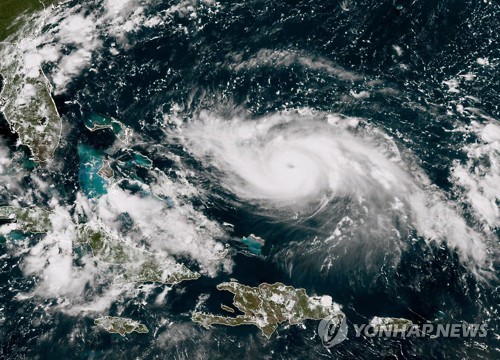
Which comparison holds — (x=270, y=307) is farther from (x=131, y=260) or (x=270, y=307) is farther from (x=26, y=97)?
(x=26, y=97)

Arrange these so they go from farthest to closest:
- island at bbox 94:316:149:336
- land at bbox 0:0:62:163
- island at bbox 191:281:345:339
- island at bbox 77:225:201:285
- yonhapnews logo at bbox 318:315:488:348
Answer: land at bbox 0:0:62:163 < island at bbox 77:225:201:285 < island at bbox 94:316:149:336 < island at bbox 191:281:345:339 < yonhapnews logo at bbox 318:315:488:348

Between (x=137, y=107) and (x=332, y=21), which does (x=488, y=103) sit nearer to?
(x=332, y=21)

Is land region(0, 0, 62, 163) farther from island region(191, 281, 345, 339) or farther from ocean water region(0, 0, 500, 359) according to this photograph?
island region(191, 281, 345, 339)

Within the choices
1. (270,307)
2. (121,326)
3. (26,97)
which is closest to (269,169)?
(270,307)

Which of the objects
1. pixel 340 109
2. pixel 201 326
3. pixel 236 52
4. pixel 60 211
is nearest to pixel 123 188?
pixel 60 211

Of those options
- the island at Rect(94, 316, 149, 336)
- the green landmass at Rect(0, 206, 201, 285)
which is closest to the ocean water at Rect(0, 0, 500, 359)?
the island at Rect(94, 316, 149, 336)

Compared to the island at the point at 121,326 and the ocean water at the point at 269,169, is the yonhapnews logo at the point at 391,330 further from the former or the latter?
the island at the point at 121,326
